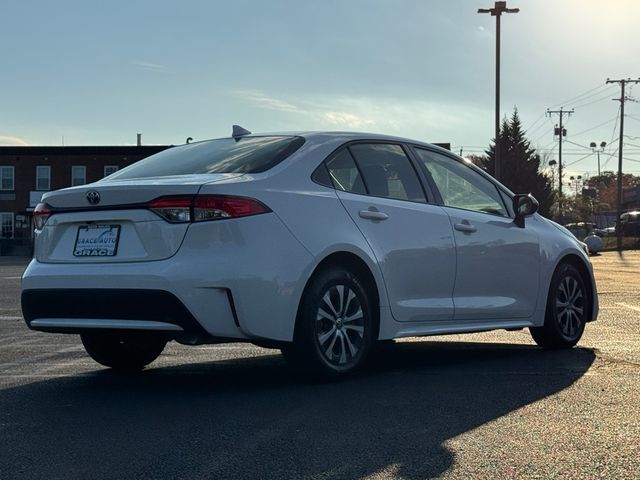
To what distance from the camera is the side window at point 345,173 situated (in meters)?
5.78

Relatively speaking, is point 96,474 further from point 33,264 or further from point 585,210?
point 585,210

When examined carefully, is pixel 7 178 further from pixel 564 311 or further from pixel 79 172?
pixel 564 311

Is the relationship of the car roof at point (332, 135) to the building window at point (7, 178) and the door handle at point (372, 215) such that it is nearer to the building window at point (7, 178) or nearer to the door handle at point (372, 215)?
the door handle at point (372, 215)

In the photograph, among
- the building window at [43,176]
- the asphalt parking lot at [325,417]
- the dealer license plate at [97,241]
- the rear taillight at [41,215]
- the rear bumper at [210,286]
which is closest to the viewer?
the asphalt parking lot at [325,417]

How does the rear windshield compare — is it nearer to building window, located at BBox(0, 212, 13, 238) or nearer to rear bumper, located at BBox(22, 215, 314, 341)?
rear bumper, located at BBox(22, 215, 314, 341)

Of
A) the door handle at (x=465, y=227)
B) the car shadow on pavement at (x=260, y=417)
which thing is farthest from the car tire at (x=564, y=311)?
the door handle at (x=465, y=227)

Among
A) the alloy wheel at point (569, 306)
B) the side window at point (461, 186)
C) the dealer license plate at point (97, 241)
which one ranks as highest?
the side window at point (461, 186)

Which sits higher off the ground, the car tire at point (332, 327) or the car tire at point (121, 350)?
the car tire at point (332, 327)

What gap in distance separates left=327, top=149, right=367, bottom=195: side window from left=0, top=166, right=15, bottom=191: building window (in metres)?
53.4

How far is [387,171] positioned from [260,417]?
2.41 metres

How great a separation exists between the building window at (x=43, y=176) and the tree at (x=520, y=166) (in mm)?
32193

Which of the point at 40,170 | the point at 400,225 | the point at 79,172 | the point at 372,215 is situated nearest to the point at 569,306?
the point at 400,225

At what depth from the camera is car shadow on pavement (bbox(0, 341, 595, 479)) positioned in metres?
3.60

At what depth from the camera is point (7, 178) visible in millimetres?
55562
